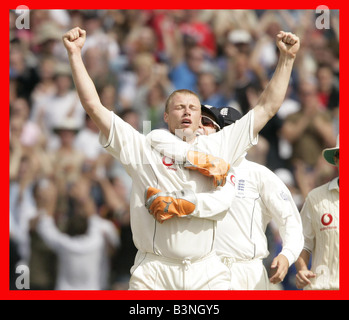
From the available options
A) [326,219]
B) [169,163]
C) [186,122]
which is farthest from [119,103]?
[169,163]

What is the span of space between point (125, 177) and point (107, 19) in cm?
324

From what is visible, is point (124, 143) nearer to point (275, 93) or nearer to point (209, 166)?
point (209, 166)

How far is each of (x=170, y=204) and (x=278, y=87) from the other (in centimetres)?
110

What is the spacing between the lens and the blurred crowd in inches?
386

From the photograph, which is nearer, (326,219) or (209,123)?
(209,123)

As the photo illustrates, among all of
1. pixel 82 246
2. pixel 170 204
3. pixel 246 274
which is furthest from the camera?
pixel 82 246

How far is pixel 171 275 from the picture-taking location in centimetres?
544

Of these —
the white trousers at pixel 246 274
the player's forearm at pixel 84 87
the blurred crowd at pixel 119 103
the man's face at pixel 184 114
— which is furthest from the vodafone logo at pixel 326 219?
the player's forearm at pixel 84 87

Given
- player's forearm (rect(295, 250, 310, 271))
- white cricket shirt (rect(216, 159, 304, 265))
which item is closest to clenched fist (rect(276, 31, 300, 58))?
white cricket shirt (rect(216, 159, 304, 265))

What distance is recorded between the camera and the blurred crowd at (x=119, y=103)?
9.81m

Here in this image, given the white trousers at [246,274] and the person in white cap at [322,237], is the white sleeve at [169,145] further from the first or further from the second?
the person in white cap at [322,237]

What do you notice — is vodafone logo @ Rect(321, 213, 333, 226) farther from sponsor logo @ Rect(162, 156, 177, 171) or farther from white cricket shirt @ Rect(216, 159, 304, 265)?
sponsor logo @ Rect(162, 156, 177, 171)

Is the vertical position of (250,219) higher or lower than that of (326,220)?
lower
